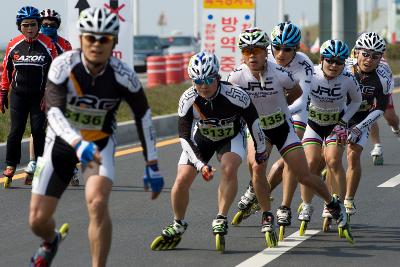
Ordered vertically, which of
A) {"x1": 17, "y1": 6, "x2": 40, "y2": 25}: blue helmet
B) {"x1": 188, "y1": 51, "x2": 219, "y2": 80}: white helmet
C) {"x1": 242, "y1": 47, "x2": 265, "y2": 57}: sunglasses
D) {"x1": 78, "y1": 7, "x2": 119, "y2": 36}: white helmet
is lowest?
{"x1": 188, "y1": 51, "x2": 219, "y2": 80}: white helmet

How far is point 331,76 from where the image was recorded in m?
11.9

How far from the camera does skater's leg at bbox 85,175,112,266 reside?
27.8 feet

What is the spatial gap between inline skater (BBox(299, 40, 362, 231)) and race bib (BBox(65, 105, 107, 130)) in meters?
3.43

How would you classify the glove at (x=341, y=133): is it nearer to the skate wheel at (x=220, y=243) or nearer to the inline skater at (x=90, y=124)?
the skate wheel at (x=220, y=243)

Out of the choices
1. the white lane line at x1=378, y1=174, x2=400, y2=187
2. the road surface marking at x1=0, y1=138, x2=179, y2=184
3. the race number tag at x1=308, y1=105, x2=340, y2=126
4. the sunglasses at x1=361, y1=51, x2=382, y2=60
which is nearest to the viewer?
the race number tag at x1=308, y1=105, x2=340, y2=126

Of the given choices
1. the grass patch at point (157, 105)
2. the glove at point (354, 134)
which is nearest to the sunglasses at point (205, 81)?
the glove at point (354, 134)

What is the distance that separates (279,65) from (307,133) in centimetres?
94

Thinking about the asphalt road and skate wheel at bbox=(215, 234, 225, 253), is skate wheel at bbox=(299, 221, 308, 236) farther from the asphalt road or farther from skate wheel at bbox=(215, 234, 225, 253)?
skate wheel at bbox=(215, 234, 225, 253)

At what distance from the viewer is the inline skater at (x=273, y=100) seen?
1111cm

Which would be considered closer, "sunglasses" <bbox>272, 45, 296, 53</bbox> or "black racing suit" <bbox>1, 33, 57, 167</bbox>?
"sunglasses" <bbox>272, 45, 296, 53</bbox>

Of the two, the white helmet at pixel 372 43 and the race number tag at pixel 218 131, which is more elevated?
the white helmet at pixel 372 43

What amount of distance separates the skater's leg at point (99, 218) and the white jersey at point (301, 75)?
12.7 feet

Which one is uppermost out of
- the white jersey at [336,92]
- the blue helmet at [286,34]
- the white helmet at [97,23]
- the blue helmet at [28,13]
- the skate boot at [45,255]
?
the white helmet at [97,23]

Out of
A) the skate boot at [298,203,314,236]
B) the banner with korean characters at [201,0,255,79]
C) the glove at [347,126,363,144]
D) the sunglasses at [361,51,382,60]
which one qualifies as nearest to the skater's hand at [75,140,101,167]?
the skate boot at [298,203,314,236]
